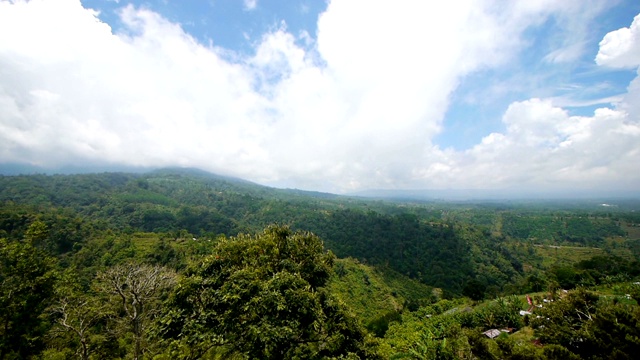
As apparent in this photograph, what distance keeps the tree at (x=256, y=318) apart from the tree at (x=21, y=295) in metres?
8.73

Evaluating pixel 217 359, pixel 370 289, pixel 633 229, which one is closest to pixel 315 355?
pixel 217 359

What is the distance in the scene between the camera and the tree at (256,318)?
9828mm

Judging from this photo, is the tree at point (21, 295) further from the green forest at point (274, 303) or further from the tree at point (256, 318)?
the tree at point (256, 318)

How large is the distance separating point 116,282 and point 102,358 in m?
8.10

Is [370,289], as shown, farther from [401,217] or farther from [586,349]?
[401,217]

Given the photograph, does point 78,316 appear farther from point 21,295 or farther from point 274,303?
point 274,303

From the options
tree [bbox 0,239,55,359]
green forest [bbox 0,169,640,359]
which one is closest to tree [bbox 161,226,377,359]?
green forest [bbox 0,169,640,359]

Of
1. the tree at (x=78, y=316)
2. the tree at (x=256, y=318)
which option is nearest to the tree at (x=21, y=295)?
the tree at (x=78, y=316)

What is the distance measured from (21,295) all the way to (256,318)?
43.4 ft

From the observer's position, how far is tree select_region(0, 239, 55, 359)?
1320 centimetres

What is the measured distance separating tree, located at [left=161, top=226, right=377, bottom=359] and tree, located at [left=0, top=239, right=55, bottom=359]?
8.73m

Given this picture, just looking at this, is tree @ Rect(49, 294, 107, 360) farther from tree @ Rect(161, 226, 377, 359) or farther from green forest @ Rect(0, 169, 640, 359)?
tree @ Rect(161, 226, 377, 359)

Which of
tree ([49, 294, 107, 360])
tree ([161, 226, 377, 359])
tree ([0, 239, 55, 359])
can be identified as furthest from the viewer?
tree ([0, 239, 55, 359])

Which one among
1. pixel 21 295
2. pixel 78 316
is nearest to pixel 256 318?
pixel 78 316
